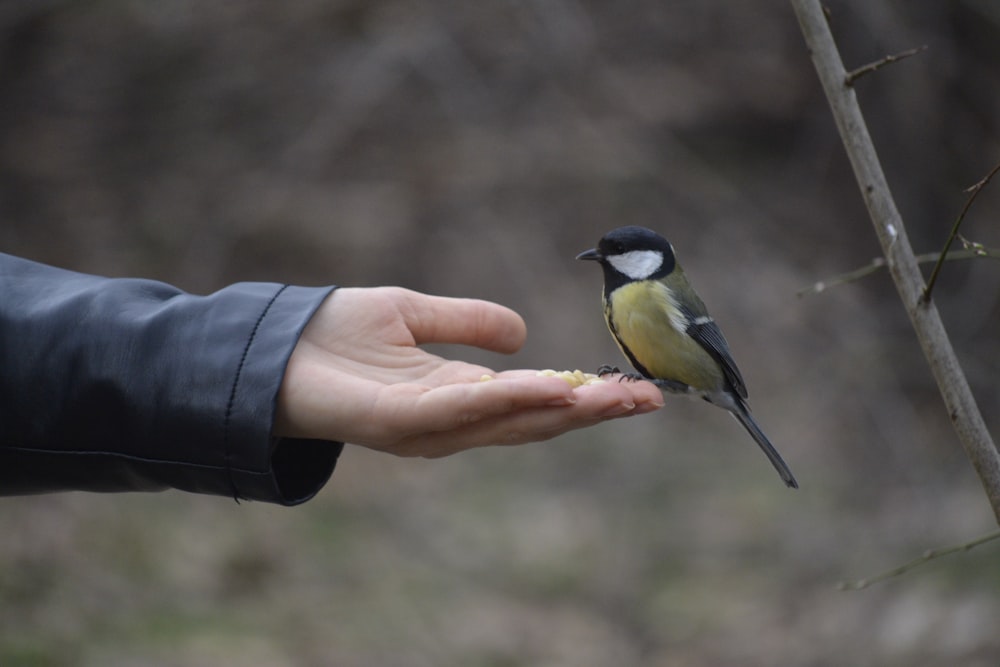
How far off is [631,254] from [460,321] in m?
0.70

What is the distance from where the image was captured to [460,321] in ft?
9.36

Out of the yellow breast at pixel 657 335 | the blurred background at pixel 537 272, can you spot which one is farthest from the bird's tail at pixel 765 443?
the blurred background at pixel 537 272

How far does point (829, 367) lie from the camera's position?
18.8 feet

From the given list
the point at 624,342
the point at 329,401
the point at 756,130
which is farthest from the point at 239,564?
the point at 756,130

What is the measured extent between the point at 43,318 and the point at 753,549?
161 inches

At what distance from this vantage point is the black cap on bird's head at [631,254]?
3.24 metres

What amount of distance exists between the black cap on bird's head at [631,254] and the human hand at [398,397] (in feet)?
2.50

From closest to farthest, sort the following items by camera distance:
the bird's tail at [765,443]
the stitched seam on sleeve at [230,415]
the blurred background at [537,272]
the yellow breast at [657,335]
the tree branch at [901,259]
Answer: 1. the tree branch at [901,259]
2. the stitched seam on sleeve at [230,415]
3. the bird's tail at [765,443]
4. the yellow breast at [657,335]
5. the blurred background at [537,272]

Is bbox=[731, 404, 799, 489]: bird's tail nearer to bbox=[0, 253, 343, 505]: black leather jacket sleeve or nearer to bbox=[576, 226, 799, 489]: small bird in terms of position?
bbox=[576, 226, 799, 489]: small bird

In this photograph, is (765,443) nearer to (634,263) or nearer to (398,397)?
(634,263)

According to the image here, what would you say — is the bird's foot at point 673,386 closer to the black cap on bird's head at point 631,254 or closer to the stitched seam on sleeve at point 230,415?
the black cap on bird's head at point 631,254

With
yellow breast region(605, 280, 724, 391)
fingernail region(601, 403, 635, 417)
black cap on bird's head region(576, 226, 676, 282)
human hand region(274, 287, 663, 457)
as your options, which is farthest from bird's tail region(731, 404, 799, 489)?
fingernail region(601, 403, 635, 417)

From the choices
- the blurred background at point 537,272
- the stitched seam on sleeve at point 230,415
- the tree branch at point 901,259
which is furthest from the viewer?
the blurred background at point 537,272

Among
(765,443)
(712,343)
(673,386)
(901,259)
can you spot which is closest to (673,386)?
(673,386)
